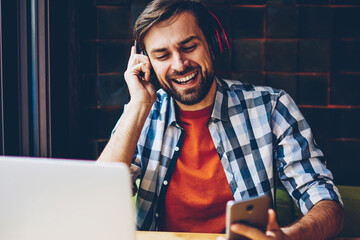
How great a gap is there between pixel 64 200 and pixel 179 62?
937mm

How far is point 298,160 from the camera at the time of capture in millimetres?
1218

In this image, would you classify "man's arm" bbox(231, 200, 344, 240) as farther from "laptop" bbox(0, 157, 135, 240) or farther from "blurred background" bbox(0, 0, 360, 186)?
"blurred background" bbox(0, 0, 360, 186)

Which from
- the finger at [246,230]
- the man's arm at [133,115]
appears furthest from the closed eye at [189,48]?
the finger at [246,230]

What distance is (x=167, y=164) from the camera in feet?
4.57

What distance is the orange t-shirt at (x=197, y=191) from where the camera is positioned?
1356mm

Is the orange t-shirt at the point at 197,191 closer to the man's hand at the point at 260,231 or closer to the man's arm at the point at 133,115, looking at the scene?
the man's arm at the point at 133,115

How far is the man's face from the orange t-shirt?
212 mm

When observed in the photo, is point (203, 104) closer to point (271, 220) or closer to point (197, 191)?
point (197, 191)

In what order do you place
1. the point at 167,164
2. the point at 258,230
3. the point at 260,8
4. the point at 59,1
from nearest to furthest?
the point at 258,230 < the point at 167,164 < the point at 59,1 < the point at 260,8

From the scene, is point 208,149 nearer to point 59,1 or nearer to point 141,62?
point 141,62

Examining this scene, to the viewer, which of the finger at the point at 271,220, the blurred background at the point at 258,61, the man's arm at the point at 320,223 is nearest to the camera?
the finger at the point at 271,220

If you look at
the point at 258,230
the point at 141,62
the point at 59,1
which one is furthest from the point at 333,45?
the point at 59,1

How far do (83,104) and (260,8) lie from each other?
123 centimetres

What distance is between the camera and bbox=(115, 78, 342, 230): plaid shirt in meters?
1.29
